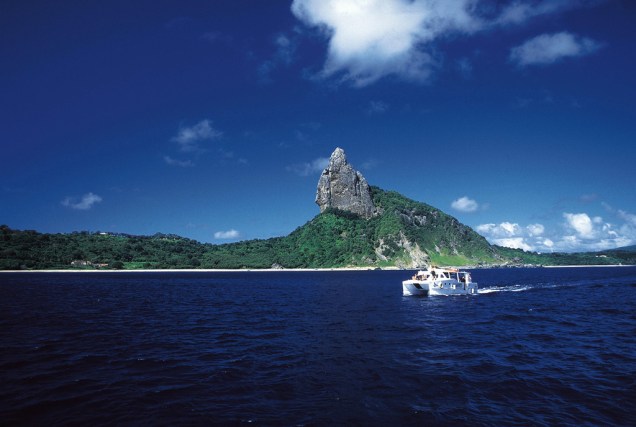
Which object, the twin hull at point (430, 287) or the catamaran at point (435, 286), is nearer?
the twin hull at point (430, 287)

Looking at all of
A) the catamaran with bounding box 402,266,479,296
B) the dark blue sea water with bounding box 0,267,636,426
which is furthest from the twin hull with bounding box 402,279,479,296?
the dark blue sea water with bounding box 0,267,636,426

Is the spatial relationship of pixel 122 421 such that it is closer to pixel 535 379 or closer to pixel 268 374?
pixel 268 374

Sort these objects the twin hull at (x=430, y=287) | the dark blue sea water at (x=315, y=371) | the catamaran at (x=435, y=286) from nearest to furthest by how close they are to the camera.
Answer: the dark blue sea water at (x=315, y=371), the twin hull at (x=430, y=287), the catamaran at (x=435, y=286)

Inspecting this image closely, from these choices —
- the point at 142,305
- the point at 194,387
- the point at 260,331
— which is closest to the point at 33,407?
the point at 194,387

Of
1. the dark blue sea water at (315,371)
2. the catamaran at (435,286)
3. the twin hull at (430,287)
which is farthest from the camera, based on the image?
the catamaran at (435,286)

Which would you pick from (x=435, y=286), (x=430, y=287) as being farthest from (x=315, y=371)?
(x=435, y=286)

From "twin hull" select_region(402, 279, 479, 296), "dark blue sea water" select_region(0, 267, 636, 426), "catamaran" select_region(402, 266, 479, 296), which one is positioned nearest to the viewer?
"dark blue sea water" select_region(0, 267, 636, 426)

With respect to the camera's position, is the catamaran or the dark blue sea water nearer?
the dark blue sea water

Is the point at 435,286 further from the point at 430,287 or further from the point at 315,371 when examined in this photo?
the point at 315,371

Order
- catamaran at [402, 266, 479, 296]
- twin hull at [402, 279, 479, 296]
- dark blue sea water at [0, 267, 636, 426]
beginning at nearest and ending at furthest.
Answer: dark blue sea water at [0, 267, 636, 426] < twin hull at [402, 279, 479, 296] < catamaran at [402, 266, 479, 296]

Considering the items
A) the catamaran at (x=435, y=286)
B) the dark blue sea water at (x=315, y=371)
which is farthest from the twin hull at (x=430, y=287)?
the dark blue sea water at (x=315, y=371)

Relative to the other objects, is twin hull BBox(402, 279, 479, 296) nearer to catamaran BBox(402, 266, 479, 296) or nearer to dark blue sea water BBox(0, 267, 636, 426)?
catamaran BBox(402, 266, 479, 296)

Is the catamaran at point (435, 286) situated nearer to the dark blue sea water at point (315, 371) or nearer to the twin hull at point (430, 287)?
the twin hull at point (430, 287)

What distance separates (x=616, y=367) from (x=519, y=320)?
23.4 m
